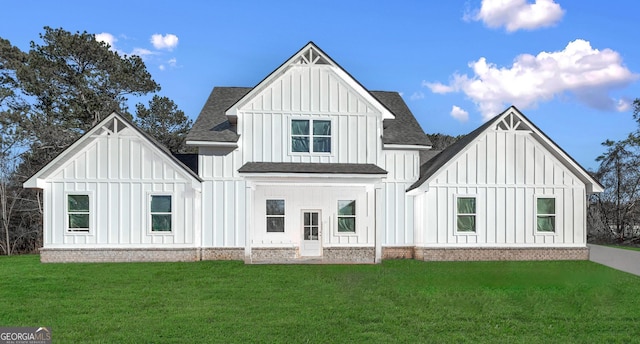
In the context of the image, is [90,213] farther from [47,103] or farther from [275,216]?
[47,103]

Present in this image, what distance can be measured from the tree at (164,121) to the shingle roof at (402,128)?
2382 centimetres

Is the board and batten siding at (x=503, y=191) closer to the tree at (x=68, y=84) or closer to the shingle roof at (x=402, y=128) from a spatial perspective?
the shingle roof at (x=402, y=128)

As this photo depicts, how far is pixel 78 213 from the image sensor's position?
17672 mm

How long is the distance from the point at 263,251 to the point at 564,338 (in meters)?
12.9

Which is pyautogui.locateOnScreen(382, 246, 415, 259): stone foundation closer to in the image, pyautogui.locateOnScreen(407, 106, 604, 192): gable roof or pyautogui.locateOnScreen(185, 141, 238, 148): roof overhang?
pyautogui.locateOnScreen(407, 106, 604, 192): gable roof

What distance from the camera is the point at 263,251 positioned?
1848cm

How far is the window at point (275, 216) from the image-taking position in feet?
62.6

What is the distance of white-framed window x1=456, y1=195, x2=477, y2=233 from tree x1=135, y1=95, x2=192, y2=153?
2902 centimetres

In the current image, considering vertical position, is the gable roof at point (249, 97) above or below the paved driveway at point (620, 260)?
above

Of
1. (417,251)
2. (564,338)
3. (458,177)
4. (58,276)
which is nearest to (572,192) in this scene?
(458,177)

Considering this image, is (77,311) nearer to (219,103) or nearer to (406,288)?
(406,288)

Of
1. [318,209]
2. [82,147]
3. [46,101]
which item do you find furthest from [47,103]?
[318,209]

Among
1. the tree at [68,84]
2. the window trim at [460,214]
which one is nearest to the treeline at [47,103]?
the tree at [68,84]

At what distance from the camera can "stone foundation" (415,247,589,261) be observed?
18250 mm
